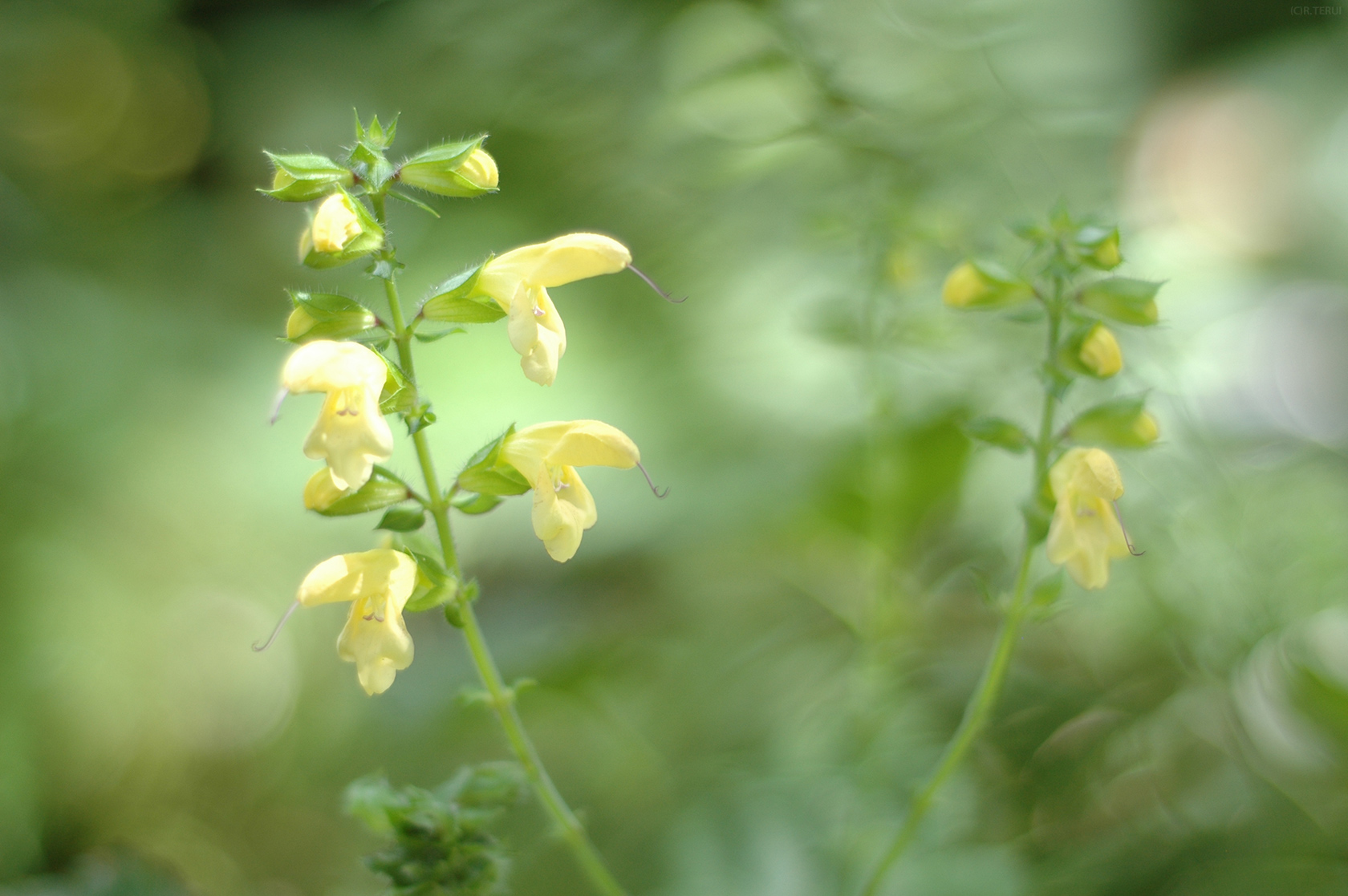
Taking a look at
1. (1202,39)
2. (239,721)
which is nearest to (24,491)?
(239,721)

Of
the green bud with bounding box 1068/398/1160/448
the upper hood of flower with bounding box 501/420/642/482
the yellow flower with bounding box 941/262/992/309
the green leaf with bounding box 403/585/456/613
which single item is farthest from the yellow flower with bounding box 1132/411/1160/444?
the green leaf with bounding box 403/585/456/613

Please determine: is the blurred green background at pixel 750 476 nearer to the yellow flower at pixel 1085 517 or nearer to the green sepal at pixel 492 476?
the yellow flower at pixel 1085 517

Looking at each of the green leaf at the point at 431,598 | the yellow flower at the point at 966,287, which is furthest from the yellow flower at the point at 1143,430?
the green leaf at the point at 431,598

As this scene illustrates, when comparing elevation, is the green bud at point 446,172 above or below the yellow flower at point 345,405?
above

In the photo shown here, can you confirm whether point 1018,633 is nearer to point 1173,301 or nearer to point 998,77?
point 998,77

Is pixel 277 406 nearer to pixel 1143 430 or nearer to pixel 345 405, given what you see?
pixel 345 405

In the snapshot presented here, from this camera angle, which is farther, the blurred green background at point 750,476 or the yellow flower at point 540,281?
the blurred green background at point 750,476
